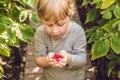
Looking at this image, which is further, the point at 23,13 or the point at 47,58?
the point at 23,13

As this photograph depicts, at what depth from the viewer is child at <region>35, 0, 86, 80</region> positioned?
2799mm

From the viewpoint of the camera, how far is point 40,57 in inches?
121

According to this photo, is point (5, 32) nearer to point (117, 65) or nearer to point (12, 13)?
point (12, 13)

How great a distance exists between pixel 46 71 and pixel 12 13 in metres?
0.61

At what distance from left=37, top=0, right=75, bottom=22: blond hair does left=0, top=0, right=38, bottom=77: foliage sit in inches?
11.0

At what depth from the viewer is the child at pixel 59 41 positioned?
110 inches

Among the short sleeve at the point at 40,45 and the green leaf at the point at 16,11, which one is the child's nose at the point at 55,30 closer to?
the short sleeve at the point at 40,45

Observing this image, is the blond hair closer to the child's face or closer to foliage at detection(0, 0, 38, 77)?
the child's face

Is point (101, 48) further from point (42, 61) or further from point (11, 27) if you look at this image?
point (11, 27)

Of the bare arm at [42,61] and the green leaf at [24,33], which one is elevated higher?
the green leaf at [24,33]

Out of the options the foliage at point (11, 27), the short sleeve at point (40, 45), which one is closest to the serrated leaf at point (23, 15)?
the foliage at point (11, 27)

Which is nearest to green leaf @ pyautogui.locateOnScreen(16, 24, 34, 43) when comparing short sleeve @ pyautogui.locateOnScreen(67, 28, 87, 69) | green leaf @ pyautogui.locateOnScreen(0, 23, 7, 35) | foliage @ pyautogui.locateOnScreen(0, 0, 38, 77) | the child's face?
foliage @ pyautogui.locateOnScreen(0, 0, 38, 77)

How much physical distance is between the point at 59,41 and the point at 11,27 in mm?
391

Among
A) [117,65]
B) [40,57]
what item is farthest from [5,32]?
[117,65]
